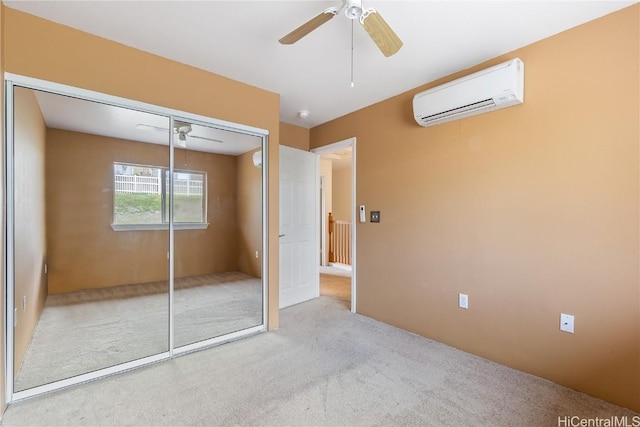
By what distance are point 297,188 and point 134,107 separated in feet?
6.89

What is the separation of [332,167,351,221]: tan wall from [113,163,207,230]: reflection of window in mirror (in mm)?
5498

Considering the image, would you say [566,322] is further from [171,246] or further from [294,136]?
[294,136]

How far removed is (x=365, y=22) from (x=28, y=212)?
8.15ft

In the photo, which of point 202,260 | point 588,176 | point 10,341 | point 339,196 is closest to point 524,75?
point 588,176

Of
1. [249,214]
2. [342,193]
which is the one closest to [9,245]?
[249,214]

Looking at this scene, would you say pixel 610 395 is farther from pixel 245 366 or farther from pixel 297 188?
pixel 297 188

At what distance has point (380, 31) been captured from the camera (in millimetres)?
1596

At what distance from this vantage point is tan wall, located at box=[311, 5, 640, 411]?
182cm

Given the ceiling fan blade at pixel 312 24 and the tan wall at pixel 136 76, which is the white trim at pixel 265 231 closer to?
the tan wall at pixel 136 76

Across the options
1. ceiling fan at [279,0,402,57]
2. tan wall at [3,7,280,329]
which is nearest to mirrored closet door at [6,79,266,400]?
tan wall at [3,7,280,329]

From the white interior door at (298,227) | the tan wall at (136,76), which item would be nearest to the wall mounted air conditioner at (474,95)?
the tan wall at (136,76)

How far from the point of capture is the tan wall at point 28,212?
1896 mm

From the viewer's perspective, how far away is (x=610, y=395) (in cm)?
187

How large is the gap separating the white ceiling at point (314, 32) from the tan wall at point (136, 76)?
82 mm
